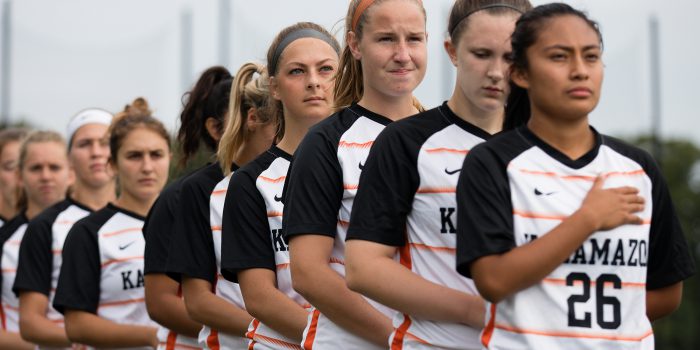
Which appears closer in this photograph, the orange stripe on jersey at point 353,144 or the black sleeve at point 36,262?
the orange stripe on jersey at point 353,144

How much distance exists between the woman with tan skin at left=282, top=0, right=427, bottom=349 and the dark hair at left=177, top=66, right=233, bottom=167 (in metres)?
2.08

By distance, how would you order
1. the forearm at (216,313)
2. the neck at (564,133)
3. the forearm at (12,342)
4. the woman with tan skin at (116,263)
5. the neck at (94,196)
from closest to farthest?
1. the neck at (564,133)
2. the forearm at (216,313)
3. the woman with tan skin at (116,263)
4. the neck at (94,196)
5. the forearm at (12,342)

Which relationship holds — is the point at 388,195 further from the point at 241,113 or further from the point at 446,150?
the point at 241,113

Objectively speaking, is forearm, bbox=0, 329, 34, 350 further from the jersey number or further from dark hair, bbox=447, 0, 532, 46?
the jersey number

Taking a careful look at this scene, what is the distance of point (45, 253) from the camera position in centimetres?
807

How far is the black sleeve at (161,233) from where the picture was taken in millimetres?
6359

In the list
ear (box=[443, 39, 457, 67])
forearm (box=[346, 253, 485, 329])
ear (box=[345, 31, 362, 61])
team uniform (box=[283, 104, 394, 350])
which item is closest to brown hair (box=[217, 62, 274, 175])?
ear (box=[345, 31, 362, 61])

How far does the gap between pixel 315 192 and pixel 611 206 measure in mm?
1370

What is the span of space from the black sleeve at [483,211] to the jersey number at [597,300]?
0.21m

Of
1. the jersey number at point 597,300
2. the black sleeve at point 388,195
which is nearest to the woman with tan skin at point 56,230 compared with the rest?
the black sleeve at point 388,195

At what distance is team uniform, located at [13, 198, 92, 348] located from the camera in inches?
315

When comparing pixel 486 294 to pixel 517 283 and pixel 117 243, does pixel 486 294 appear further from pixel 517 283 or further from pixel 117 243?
pixel 117 243

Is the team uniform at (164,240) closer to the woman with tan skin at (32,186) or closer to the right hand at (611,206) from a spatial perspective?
the woman with tan skin at (32,186)

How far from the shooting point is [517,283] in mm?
3506
